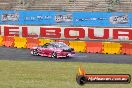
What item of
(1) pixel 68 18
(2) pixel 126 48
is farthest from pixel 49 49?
(1) pixel 68 18

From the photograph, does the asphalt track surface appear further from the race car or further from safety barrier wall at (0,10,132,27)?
Answer: safety barrier wall at (0,10,132,27)

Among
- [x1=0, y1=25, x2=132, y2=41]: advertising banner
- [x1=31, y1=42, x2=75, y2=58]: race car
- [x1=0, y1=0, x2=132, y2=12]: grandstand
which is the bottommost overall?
[x1=31, y1=42, x2=75, y2=58]: race car

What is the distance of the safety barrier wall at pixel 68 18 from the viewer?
124 feet

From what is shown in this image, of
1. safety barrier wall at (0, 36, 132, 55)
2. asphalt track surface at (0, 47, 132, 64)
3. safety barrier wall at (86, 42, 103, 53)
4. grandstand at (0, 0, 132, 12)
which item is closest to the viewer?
asphalt track surface at (0, 47, 132, 64)

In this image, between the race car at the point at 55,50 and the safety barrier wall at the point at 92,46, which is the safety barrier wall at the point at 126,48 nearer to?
the safety barrier wall at the point at 92,46

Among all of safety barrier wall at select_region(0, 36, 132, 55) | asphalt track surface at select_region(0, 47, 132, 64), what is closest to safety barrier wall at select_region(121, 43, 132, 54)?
safety barrier wall at select_region(0, 36, 132, 55)

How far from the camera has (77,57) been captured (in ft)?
84.8

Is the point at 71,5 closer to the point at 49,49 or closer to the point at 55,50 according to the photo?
the point at 49,49

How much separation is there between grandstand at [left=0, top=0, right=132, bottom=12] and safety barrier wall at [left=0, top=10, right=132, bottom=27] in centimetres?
464

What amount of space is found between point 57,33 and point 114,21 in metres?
5.96

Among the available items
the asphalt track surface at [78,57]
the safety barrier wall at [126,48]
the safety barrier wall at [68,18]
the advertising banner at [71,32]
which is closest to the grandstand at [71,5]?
the safety barrier wall at [68,18]

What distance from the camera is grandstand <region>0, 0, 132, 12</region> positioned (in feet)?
142

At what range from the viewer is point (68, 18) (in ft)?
129

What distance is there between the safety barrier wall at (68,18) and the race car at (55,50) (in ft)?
39.9
